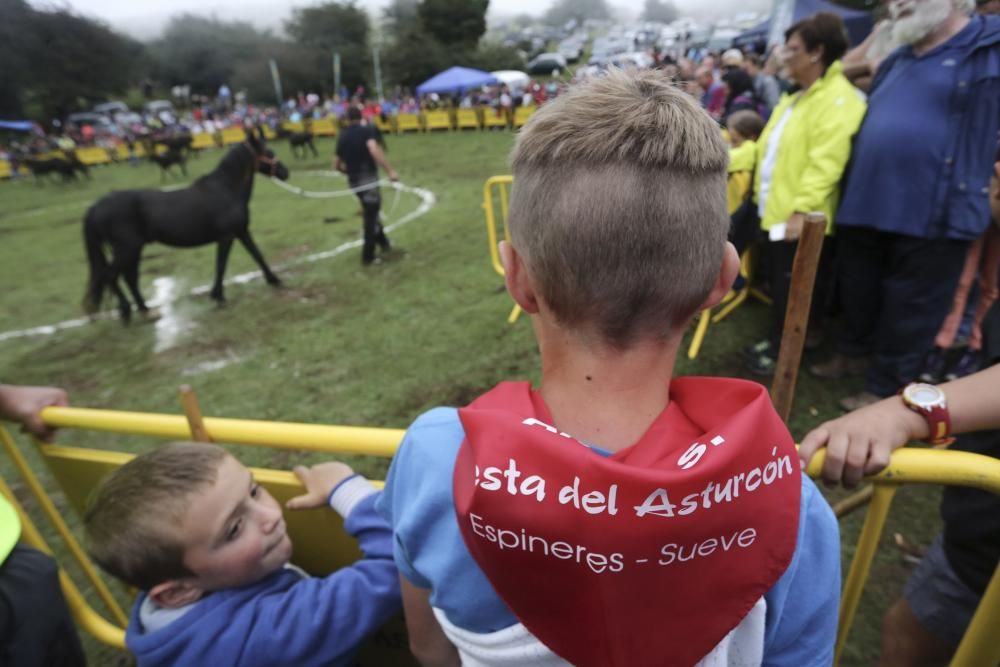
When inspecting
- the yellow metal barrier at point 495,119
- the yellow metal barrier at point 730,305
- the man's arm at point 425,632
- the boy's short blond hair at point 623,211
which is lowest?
the yellow metal barrier at point 730,305

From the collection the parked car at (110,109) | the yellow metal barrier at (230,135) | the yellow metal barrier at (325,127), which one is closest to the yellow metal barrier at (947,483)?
the yellow metal barrier at (325,127)

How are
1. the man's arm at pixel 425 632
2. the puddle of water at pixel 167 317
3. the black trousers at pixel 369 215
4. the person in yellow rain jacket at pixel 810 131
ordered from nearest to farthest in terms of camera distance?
the man's arm at pixel 425 632 → the person in yellow rain jacket at pixel 810 131 → the puddle of water at pixel 167 317 → the black trousers at pixel 369 215

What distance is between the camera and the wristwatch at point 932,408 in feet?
3.48

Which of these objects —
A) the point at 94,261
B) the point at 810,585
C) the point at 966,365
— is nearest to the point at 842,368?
the point at 966,365

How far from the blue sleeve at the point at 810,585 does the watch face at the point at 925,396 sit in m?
0.45

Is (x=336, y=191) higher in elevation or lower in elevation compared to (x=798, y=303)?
lower

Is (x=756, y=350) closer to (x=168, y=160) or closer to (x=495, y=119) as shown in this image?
(x=168, y=160)

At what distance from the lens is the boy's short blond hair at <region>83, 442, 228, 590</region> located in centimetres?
118

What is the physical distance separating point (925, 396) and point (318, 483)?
146 centimetres

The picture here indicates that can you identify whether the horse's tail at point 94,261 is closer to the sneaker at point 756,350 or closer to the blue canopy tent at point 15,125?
the sneaker at point 756,350

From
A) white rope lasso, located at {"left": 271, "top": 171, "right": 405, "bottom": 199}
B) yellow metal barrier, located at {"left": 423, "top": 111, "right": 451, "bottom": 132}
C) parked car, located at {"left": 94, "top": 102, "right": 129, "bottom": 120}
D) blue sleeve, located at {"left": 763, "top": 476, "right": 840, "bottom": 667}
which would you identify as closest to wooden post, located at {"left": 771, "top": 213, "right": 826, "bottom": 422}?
blue sleeve, located at {"left": 763, "top": 476, "right": 840, "bottom": 667}

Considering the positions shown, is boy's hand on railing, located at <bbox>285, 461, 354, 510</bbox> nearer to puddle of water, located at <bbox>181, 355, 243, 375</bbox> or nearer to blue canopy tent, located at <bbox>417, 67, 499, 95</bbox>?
puddle of water, located at <bbox>181, 355, 243, 375</bbox>

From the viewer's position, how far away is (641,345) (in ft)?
2.45

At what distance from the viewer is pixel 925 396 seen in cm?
108
